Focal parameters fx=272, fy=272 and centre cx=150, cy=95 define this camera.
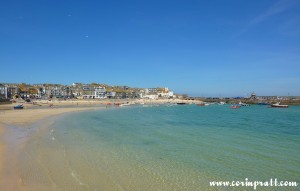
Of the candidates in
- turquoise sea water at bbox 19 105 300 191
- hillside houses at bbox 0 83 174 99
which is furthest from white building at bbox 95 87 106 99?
turquoise sea water at bbox 19 105 300 191

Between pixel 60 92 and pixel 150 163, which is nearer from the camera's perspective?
pixel 150 163

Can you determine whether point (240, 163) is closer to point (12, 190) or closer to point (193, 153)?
point (193, 153)

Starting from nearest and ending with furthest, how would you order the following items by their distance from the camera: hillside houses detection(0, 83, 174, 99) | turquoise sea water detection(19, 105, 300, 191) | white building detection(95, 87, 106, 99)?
turquoise sea water detection(19, 105, 300, 191), hillside houses detection(0, 83, 174, 99), white building detection(95, 87, 106, 99)

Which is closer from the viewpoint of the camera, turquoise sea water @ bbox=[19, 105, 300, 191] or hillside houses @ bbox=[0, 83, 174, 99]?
turquoise sea water @ bbox=[19, 105, 300, 191]

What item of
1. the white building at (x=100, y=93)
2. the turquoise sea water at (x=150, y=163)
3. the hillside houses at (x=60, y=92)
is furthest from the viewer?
the white building at (x=100, y=93)

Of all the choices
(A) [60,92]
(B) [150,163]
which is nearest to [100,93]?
(A) [60,92]

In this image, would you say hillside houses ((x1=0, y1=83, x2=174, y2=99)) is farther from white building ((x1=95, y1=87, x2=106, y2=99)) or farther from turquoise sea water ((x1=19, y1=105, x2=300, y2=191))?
turquoise sea water ((x1=19, y1=105, x2=300, y2=191))

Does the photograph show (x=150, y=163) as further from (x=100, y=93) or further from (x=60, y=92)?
(x=100, y=93)

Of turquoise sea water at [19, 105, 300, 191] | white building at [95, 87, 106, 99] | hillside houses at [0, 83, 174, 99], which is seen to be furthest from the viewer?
white building at [95, 87, 106, 99]

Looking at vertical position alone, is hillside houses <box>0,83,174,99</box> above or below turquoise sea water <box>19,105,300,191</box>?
above

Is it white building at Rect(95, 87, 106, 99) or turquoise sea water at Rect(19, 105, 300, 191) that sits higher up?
white building at Rect(95, 87, 106, 99)

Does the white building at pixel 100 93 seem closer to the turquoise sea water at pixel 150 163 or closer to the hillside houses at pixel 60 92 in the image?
the hillside houses at pixel 60 92

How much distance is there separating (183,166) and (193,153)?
11.3 feet

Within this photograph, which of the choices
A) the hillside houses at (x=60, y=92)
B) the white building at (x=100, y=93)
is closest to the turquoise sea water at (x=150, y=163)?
the hillside houses at (x=60, y=92)
